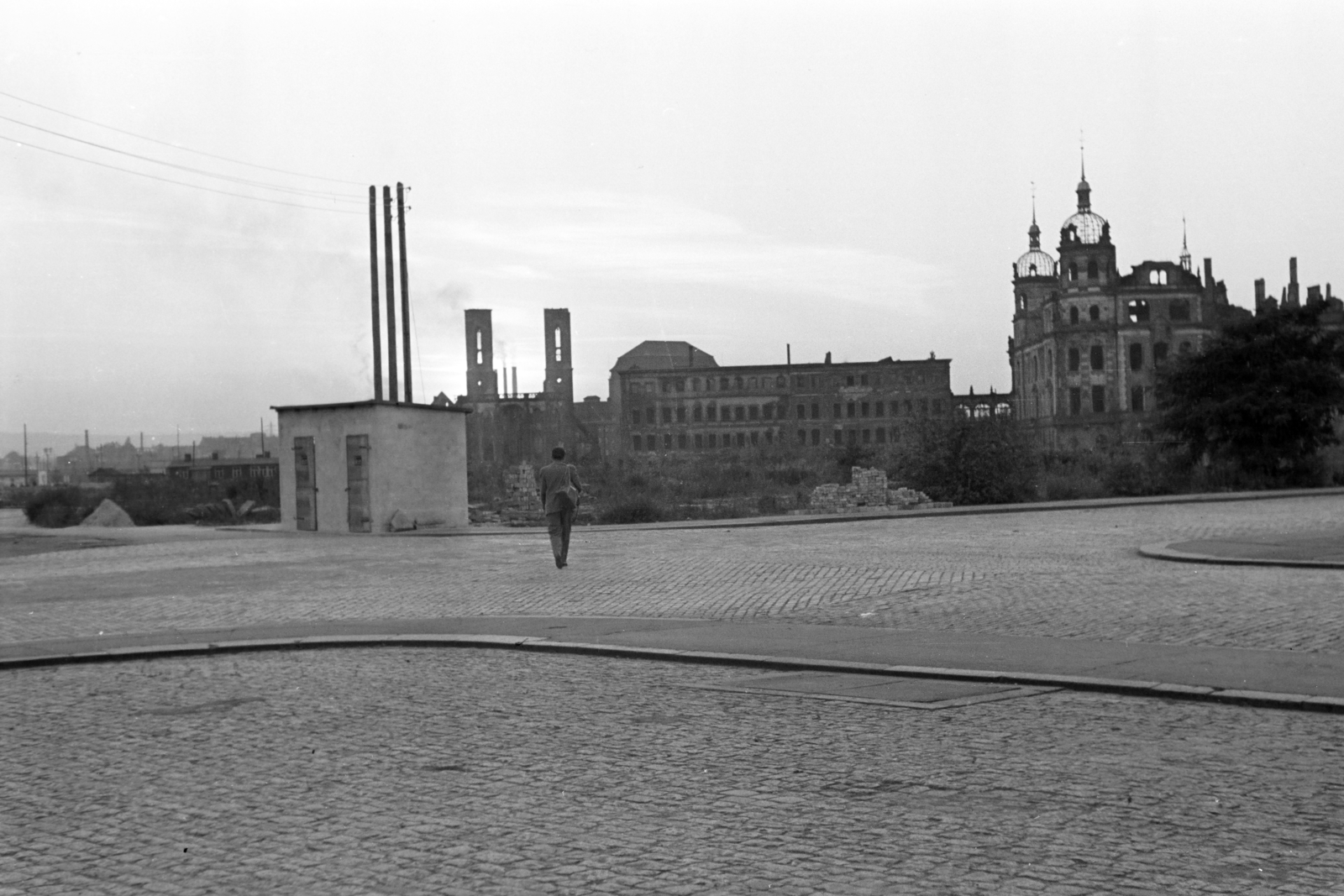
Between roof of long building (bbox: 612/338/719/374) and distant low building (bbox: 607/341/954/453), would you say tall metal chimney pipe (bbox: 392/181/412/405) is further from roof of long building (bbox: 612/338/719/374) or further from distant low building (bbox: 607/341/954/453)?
roof of long building (bbox: 612/338/719/374)

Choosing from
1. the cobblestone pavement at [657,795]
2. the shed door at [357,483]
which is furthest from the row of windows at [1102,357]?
the cobblestone pavement at [657,795]

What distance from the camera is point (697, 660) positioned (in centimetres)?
1173

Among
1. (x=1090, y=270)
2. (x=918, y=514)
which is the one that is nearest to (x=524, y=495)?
(x=918, y=514)

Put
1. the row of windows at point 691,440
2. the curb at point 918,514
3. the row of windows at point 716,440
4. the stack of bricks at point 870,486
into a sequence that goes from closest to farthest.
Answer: the curb at point 918,514 → the stack of bricks at point 870,486 → the row of windows at point 716,440 → the row of windows at point 691,440

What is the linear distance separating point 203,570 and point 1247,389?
36.0 metres

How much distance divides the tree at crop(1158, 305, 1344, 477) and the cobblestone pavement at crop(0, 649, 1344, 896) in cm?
4050

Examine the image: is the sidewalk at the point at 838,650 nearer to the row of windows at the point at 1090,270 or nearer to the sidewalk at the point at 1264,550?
the sidewalk at the point at 1264,550

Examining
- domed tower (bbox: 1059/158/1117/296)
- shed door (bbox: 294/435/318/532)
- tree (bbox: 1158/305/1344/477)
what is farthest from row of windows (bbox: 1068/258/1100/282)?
shed door (bbox: 294/435/318/532)

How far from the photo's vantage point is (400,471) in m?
35.0

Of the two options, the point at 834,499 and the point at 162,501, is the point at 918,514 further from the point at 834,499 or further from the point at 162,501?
the point at 162,501

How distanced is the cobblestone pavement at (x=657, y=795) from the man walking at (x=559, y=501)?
35.8ft

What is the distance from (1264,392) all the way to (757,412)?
281 feet

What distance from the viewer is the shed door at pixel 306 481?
35.6 meters

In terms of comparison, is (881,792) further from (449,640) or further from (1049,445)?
(1049,445)
